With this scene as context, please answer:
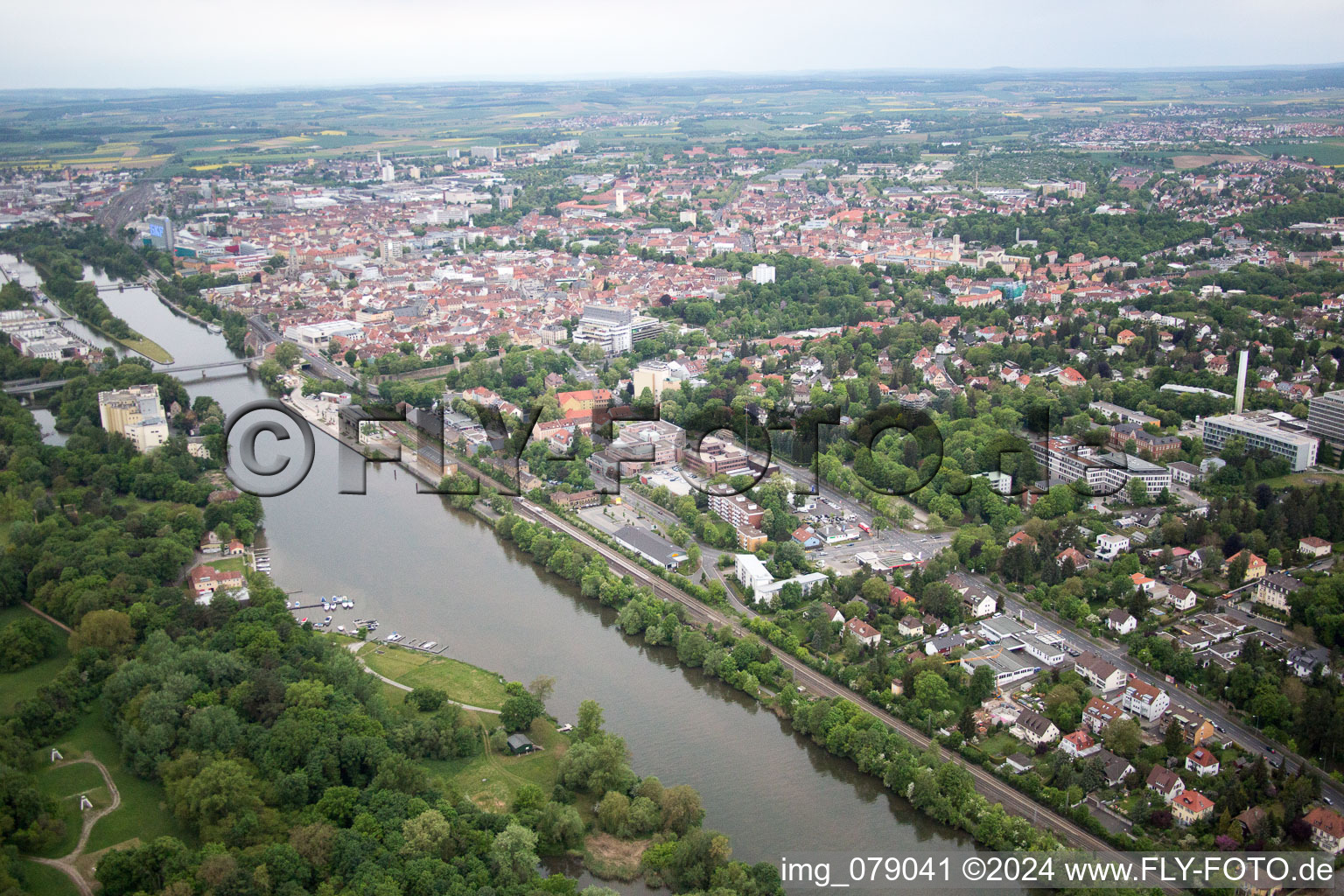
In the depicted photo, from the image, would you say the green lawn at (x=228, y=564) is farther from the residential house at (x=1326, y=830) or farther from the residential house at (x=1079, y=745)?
the residential house at (x=1326, y=830)

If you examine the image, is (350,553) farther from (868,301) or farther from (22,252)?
(22,252)

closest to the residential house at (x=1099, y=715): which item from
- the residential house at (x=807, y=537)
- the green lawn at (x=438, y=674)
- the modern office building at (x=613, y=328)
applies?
the residential house at (x=807, y=537)

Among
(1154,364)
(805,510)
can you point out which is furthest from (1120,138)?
(805,510)

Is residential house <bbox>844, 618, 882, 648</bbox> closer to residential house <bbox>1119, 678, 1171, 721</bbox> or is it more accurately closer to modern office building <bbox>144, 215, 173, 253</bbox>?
residential house <bbox>1119, 678, 1171, 721</bbox>

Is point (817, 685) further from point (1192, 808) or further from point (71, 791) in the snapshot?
point (71, 791)

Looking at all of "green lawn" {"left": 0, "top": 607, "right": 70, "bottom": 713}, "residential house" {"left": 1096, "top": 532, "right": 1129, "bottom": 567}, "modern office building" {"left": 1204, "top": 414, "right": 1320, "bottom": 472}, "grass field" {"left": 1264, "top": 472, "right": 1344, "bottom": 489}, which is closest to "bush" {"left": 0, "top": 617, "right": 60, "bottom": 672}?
"green lawn" {"left": 0, "top": 607, "right": 70, "bottom": 713}

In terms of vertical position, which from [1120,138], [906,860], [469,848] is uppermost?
[1120,138]
